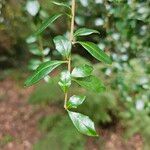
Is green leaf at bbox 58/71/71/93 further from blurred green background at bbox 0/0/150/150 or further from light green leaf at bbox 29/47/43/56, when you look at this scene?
light green leaf at bbox 29/47/43/56

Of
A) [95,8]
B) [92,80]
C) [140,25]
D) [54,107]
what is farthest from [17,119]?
[92,80]

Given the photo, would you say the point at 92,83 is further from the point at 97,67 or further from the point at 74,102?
the point at 97,67

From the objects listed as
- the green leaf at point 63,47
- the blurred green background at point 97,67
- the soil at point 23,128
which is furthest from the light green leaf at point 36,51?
the soil at point 23,128

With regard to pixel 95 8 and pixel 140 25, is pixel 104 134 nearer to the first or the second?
pixel 95 8

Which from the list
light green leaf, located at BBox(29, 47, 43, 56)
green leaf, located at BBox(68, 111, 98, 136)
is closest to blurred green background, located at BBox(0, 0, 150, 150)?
light green leaf, located at BBox(29, 47, 43, 56)

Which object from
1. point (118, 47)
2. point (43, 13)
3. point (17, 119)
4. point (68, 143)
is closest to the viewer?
point (43, 13)

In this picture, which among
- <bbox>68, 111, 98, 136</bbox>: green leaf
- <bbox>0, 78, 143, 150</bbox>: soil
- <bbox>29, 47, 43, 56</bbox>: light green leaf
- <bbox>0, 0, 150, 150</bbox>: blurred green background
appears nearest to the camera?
<bbox>68, 111, 98, 136</bbox>: green leaf

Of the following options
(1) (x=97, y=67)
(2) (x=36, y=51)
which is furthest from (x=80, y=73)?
(1) (x=97, y=67)
